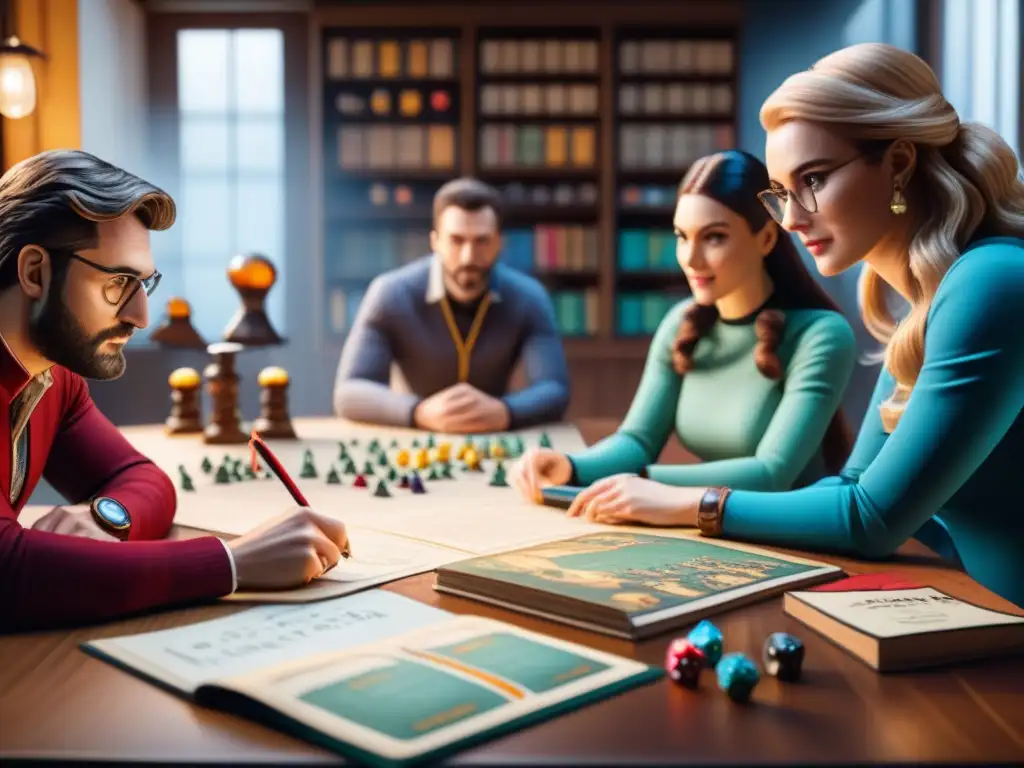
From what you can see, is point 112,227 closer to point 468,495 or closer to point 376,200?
point 468,495

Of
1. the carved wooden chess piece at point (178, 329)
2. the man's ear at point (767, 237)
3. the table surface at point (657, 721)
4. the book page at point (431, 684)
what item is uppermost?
the man's ear at point (767, 237)

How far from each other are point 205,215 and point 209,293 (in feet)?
1.46

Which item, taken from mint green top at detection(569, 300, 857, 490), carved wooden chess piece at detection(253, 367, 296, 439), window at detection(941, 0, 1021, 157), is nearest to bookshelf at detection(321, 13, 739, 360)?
window at detection(941, 0, 1021, 157)

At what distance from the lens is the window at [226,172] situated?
5609mm

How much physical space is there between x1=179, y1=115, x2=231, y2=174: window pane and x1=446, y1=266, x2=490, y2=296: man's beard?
10.8 ft

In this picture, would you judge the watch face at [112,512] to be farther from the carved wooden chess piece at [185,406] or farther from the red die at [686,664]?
the carved wooden chess piece at [185,406]

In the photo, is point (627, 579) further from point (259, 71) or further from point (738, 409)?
point (259, 71)

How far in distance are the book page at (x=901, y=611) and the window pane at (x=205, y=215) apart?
17.1 feet

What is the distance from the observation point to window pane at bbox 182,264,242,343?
5676mm

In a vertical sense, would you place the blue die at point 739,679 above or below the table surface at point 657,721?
above

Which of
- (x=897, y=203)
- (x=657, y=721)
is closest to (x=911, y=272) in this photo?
(x=897, y=203)

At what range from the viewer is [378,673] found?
0.76 m

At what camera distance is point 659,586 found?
3.25 ft

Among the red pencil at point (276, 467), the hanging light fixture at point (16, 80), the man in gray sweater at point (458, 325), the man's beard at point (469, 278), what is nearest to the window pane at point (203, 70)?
the hanging light fixture at point (16, 80)
